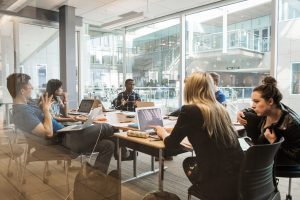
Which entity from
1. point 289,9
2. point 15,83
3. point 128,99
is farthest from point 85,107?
point 289,9

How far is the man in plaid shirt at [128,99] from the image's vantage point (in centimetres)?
425

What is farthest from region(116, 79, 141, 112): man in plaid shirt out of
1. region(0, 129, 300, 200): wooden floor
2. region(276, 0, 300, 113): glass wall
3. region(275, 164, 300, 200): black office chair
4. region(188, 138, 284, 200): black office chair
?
region(188, 138, 284, 200): black office chair

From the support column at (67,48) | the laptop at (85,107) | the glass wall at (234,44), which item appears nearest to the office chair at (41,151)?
the laptop at (85,107)

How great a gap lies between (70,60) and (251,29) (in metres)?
3.49

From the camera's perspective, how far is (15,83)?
2123 millimetres

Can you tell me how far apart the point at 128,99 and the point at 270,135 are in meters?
2.82

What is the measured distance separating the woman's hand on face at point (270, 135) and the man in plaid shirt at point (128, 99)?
8.71 feet

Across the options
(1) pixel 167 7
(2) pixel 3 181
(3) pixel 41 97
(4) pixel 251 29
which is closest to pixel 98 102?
(3) pixel 41 97

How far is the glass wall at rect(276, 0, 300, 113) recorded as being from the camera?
12.6 ft

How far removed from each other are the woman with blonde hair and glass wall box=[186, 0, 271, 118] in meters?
2.88

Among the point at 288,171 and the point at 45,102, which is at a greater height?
the point at 45,102

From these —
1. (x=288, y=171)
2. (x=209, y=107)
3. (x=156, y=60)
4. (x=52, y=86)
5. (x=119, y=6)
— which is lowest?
(x=288, y=171)

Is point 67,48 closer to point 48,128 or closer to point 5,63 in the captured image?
point 5,63

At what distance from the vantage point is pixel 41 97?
2467 millimetres
